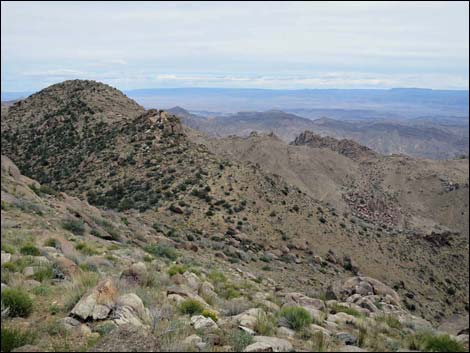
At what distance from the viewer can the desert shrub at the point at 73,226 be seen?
16.4 m

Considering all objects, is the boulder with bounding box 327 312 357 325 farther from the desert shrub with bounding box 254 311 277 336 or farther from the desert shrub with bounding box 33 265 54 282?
the desert shrub with bounding box 33 265 54 282

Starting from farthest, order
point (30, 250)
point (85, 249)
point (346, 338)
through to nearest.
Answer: point (85, 249) → point (30, 250) → point (346, 338)

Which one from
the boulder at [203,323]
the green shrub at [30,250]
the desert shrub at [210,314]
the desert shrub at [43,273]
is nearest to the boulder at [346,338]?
the boulder at [203,323]

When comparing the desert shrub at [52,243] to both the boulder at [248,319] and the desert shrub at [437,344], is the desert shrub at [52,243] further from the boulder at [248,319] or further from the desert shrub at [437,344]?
the desert shrub at [437,344]

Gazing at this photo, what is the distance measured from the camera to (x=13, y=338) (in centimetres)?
567

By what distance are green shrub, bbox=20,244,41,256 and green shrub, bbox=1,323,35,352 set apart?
4939mm

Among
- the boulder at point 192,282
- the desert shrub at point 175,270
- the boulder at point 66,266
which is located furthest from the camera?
the desert shrub at point 175,270

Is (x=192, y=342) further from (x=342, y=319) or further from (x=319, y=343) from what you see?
(x=342, y=319)

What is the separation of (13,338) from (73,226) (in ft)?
37.4

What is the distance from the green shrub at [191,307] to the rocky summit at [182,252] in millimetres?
32

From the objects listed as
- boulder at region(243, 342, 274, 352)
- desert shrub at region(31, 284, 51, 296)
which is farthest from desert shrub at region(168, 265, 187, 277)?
boulder at region(243, 342, 274, 352)

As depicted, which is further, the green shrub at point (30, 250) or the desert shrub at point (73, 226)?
the desert shrub at point (73, 226)

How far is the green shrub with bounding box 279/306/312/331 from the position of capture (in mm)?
8188

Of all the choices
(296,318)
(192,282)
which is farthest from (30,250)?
(296,318)
